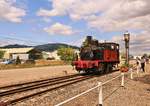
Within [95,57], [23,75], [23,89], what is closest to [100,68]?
[95,57]

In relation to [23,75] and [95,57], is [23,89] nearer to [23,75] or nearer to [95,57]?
[95,57]

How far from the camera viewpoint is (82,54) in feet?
112

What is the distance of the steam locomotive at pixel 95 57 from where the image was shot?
31.3m

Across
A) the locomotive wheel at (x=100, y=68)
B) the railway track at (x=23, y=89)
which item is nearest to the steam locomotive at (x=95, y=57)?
the locomotive wheel at (x=100, y=68)

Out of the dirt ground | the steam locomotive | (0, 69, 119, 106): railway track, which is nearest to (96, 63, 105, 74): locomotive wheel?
the steam locomotive

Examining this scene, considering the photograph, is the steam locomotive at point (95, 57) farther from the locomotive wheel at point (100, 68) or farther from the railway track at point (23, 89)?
the railway track at point (23, 89)

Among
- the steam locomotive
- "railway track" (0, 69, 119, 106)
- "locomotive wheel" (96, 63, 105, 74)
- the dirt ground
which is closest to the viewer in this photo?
"railway track" (0, 69, 119, 106)

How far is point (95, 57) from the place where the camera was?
108 ft

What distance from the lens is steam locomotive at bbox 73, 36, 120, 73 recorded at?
103 ft

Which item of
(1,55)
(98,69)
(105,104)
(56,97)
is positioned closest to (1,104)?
(105,104)

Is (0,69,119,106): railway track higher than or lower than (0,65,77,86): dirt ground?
lower

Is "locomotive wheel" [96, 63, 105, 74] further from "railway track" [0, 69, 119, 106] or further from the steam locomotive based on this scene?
"railway track" [0, 69, 119, 106]

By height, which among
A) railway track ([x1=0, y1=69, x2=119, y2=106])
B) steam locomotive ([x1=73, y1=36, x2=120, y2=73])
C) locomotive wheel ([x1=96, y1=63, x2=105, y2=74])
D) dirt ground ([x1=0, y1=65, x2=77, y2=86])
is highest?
steam locomotive ([x1=73, y1=36, x2=120, y2=73])

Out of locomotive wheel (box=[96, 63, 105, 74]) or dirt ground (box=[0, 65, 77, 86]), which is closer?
dirt ground (box=[0, 65, 77, 86])
